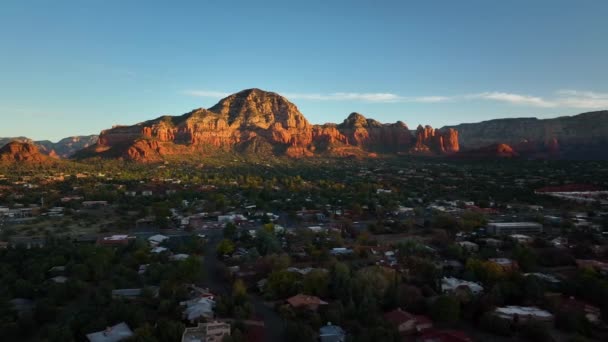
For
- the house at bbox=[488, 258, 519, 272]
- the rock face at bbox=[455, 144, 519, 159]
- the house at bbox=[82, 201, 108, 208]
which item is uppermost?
the rock face at bbox=[455, 144, 519, 159]

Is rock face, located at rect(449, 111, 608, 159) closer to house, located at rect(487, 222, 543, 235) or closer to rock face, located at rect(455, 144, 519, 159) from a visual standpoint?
rock face, located at rect(455, 144, 519, 159)

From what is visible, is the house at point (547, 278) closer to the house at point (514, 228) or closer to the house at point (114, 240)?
the house at point (514, 228)

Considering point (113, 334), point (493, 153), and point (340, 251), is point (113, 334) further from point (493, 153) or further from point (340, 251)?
point (493, 153)

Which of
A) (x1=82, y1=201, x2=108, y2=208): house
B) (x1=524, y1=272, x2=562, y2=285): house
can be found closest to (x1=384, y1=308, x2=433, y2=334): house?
(x1=524, y1=272, x2=562, y2=285): house

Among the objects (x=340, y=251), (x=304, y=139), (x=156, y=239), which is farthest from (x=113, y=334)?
(x=304, y=139)

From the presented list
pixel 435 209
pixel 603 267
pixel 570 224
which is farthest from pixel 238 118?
pixel 603 267

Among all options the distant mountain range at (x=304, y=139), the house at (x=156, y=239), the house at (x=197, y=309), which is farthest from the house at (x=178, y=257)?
the distant mountain range at (x=304, y=139)

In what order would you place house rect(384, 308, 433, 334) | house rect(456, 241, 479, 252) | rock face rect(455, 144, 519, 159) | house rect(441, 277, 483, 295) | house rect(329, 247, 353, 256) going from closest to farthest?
house rect(384, 308, 433, 334) → house rect(441, 277, 483, 295) → house rect(329, 247, 353, 256) → house rect(456, 241, 479, 252) → rock face rect(455, 144, 519, 159)
